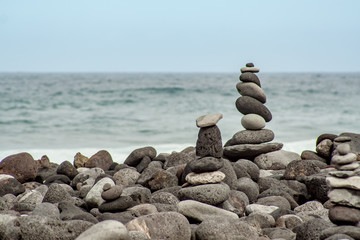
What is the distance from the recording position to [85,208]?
514cm

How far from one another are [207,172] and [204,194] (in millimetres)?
313

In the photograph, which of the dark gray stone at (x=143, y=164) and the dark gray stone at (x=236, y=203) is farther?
the dark gray stone at (x=143, y=164)

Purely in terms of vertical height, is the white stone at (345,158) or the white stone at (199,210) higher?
the white stone at (345,158)

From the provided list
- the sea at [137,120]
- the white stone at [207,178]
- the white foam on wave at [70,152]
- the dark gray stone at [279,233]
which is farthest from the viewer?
the sea at [137,120]

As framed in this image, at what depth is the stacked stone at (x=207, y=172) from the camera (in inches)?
191

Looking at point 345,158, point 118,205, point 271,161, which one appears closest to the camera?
point 345,158

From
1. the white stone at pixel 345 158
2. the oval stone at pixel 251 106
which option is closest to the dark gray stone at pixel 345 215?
the white stone at pixel 345 158

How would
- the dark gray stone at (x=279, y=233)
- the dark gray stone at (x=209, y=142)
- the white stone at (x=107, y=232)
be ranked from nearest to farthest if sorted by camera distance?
the white stone at (x=107, y=232)
the dark gray stone at (x=279, y=233)
the dark gray stone at (x=209, y=142)

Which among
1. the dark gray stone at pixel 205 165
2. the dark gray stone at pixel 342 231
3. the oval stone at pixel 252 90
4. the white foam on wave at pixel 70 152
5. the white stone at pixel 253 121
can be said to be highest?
the oval stone at pixel 252 90

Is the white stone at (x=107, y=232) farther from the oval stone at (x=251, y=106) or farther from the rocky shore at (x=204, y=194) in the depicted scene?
the oval stone at (x=251, y=106)

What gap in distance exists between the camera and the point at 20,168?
6602 mm

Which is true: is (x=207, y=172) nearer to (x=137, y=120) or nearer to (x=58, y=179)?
(x=58, y=179)

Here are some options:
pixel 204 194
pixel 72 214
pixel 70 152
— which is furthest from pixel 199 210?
pixel 70 152

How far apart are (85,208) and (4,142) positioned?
26.8 ft
